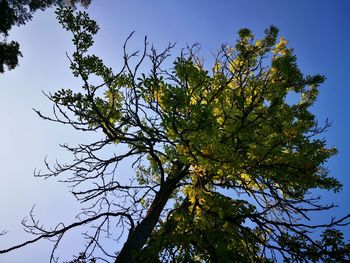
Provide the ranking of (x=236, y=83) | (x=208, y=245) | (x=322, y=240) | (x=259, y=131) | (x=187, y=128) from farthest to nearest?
(x=236, y=83) < (x=259, y=131) < (x=208, y=245) < (x=322, y=240) < (x=187, y=128)

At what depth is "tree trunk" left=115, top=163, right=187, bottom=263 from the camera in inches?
192

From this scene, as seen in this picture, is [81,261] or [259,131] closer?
[81,261]

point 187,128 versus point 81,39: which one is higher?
point 81,39

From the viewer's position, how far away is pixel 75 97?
492 cm

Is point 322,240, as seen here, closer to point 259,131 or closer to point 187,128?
point 259,131

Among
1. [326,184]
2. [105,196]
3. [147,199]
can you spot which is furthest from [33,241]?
[326,184]

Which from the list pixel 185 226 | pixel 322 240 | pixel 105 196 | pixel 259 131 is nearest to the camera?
pixel 322 240

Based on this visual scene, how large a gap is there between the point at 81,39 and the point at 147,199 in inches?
220

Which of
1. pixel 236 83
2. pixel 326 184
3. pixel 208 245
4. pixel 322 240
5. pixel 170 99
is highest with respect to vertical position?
pixel 236 83

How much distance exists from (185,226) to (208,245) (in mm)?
553

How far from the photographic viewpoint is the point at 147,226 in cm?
550

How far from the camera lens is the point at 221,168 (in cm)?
451

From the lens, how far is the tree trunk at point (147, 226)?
488 cm

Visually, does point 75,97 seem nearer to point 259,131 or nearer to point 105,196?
point 105,196
